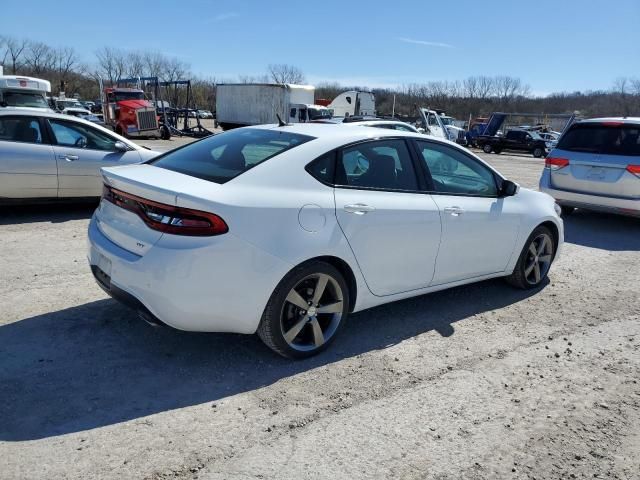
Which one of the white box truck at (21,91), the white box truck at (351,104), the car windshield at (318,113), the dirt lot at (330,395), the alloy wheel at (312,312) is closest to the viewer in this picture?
the dirt lot at (330,395)

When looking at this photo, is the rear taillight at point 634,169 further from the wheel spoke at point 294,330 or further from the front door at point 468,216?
the wheel spoke at point 294,330

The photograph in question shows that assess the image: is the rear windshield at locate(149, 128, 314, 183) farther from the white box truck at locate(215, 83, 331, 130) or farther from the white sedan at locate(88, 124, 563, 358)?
the white box truck at locate(215, 83, 331, 130)

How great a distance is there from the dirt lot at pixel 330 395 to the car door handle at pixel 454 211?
0.91 metres

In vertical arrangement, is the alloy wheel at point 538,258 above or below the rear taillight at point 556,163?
below

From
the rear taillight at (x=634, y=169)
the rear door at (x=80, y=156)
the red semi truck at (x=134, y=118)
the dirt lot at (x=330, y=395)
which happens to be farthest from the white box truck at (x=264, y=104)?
the dirt lot at (x=330, y=395)

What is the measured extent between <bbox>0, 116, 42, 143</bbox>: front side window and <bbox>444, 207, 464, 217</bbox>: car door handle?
5.79m

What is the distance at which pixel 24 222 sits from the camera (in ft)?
22.9

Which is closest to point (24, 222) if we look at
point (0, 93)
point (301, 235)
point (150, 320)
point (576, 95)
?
point (150, 320)

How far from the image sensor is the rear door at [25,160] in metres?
6.83

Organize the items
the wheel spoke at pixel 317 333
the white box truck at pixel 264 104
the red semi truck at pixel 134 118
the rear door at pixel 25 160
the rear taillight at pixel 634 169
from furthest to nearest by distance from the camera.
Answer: the white box truck at pixel 264 104 → the red semi truck at pixel 134 118 → the rear taillight at pixel 634 169 → the rear door at pixel 25 160 → the wheel spoke at pixel 317 333

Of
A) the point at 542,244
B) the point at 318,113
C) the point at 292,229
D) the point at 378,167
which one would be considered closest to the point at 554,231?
the point at 542,244

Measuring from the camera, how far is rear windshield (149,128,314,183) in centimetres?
348

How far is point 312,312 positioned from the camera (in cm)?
354

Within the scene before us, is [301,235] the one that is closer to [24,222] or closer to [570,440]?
[570,440]
